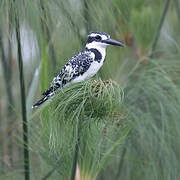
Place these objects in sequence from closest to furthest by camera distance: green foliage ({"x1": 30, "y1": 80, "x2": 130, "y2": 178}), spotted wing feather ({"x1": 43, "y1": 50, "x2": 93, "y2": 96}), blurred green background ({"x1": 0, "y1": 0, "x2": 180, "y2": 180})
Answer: green foliage ({"x1": 30, "y1": 80, "x2": 130, "y2": 178}), blurred green background ({"x1": 0, "y1": 0, "x2": 180, "y2": 180}), spotted wing feather ({"x1": 43, "y1": 50, "x2": 93, "y2": 96})

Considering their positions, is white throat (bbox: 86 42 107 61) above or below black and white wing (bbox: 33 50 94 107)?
above

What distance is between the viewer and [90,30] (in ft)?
5.00

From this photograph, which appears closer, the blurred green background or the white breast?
the blurred green background

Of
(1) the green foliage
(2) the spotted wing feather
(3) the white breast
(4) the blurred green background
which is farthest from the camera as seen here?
(3) the white breast

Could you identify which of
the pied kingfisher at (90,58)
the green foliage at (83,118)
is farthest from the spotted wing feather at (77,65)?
the green foliage at (83,118)

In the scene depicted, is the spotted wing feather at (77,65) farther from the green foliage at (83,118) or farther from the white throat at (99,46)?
the green foliage at (83,118)

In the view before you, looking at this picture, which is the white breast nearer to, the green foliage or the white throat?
the white throat

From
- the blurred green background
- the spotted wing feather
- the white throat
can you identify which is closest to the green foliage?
the blurred green background

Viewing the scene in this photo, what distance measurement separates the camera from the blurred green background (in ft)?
3.93

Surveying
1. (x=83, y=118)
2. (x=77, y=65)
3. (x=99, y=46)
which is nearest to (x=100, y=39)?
(x=99, y=46)

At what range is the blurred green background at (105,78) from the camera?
1.20 metres

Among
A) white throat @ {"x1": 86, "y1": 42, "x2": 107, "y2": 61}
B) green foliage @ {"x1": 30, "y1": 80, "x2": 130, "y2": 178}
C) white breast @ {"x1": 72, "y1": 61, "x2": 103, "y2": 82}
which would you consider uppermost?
white throat @ {"x1": 86, "y1": 42, "x2": 107, "y2": 61}

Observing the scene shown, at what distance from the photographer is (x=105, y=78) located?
138 centimetres

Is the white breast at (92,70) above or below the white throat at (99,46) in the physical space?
below
